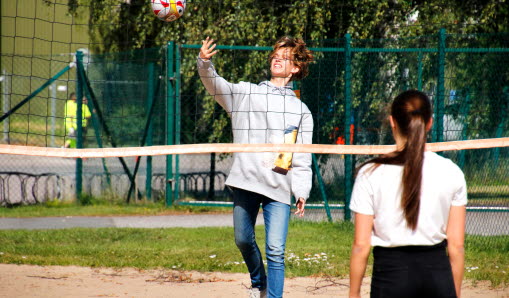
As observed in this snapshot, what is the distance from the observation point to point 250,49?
9.50 m

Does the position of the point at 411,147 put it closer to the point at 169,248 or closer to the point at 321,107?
the point at 169,248

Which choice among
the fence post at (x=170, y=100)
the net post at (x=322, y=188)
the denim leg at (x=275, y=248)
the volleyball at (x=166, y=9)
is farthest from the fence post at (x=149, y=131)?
the denim leg at (x=275, y=248)

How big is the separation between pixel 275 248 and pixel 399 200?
6.21 ft

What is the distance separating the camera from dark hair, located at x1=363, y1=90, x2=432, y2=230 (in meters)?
2.81

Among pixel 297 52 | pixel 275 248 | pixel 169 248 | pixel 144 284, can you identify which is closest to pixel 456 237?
pixel 275 248

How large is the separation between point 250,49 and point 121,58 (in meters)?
2.67

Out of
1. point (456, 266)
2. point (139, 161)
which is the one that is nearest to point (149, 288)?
point (456, 266)

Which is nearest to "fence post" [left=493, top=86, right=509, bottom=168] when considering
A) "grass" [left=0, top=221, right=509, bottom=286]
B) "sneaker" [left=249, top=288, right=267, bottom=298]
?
"grass" [left=0, top=221, right=509, bottom=286]

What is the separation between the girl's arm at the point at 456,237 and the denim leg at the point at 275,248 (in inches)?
71.0

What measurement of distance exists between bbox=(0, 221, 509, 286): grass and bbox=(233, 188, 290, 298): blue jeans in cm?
187

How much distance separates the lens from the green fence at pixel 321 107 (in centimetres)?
897

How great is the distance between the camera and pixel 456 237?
9.62 feet

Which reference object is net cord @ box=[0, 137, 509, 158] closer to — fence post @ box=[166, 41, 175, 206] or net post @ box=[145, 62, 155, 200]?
fence post @ box=[166, 41, 175, 206]

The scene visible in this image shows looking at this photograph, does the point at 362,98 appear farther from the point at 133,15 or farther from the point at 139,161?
the point at 133,15
